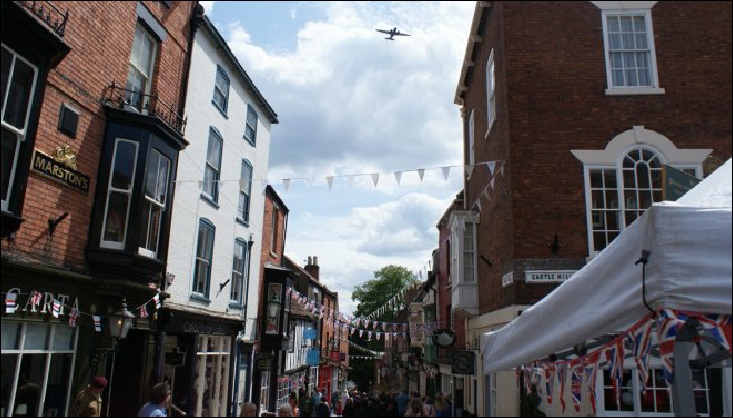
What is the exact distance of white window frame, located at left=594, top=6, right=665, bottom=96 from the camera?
11859 millimetres

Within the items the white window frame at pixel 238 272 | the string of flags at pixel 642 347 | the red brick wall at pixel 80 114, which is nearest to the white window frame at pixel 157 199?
the red brick wall at pixel 80 114

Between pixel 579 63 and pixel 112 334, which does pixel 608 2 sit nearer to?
pixel 579 63

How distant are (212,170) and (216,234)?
A: 5.69 ft

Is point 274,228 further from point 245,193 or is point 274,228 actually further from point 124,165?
point 124,165

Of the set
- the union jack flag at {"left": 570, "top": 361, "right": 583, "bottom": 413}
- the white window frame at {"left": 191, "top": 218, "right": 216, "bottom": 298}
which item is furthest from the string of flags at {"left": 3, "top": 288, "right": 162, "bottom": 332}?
the union jack flag at {"left": 570, "top": 361, "right": 583, "bottom": 413}

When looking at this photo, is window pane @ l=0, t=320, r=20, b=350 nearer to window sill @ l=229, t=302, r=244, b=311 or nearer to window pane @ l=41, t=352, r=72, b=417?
A: window pane @ l=41, t=352, r=72, b=417

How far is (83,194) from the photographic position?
9617mm

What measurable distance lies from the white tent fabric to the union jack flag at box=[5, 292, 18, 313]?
6836 millimetres

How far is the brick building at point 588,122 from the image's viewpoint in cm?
1141

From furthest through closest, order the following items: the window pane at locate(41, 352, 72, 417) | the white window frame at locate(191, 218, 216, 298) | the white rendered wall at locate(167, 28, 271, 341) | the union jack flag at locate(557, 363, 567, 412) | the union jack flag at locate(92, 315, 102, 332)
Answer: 1. the white window frame at locate(191, 218, 216, 298)
2. the white rendered wall at locate(167, 28, 271, 341)
3. the union jack flag at locate(92, 315, 102, 332)
4. the window pane at locate(41, 352, 72, 417)
5. the union jack flag at locate(557, 363, 567, 412)

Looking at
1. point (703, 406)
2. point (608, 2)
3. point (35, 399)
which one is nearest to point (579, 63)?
point (608, 2)

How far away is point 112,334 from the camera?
9508 millimetres

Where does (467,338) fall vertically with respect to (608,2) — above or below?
below

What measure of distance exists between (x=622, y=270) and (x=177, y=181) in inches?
431
